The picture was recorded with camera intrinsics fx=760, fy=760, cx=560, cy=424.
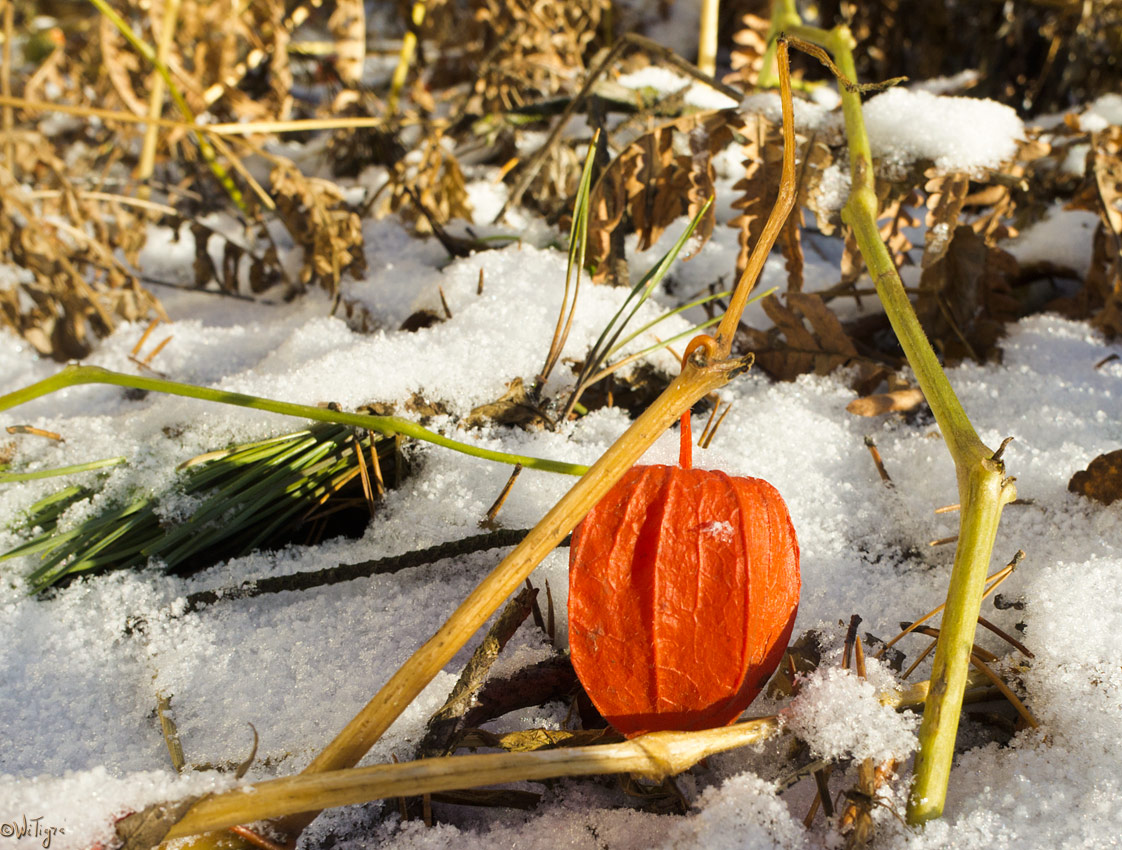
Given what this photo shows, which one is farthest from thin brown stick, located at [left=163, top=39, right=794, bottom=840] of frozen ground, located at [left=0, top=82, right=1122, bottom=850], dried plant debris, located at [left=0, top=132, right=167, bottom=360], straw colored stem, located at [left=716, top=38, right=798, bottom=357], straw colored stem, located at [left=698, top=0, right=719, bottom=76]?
straw colored stem, located at [left=698, top=0, right=719, bottom=76]

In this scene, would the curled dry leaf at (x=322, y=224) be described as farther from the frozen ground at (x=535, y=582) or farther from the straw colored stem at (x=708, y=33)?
the straw colored stem at (x=708, y=33)

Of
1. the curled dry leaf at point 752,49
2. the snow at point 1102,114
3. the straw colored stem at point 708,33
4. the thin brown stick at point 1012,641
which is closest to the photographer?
the thin brown stick at point 1012,641

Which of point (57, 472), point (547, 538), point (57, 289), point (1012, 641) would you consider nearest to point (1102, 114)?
point (1012, 641)

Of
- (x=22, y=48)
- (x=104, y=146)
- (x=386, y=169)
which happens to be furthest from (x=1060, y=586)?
(x=22, y=48)

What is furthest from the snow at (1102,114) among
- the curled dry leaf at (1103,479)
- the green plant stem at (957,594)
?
the green plant stem at (957,594)

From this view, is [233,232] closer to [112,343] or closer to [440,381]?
[112,343]

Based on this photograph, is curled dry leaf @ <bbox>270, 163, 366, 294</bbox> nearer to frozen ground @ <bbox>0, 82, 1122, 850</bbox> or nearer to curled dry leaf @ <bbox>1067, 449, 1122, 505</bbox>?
frozen ground @ <bbox>0, 82, 1122, 850</bbox>
